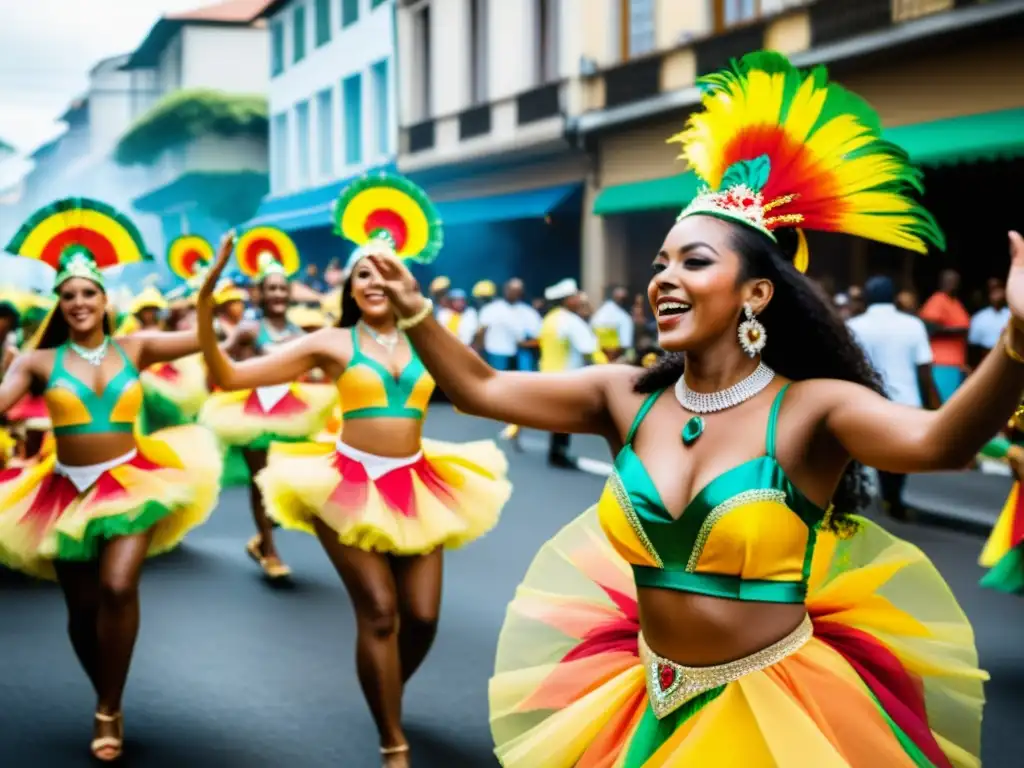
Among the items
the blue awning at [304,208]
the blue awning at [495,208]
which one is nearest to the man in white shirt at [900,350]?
the blue awning at [495,208]

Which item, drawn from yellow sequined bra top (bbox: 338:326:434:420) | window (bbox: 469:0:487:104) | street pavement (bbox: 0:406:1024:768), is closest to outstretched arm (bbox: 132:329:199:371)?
yellow sequined bra top (bbox: 338:326:434:420)

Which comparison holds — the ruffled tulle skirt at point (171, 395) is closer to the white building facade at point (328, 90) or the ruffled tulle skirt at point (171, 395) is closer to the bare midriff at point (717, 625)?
the bare midriff at point (717, 625)

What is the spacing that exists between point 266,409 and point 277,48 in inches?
1453

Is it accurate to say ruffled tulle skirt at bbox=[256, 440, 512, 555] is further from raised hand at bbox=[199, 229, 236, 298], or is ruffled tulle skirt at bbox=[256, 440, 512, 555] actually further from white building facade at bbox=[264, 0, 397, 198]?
white building facade at bbox=[264, 0, 397, 198]

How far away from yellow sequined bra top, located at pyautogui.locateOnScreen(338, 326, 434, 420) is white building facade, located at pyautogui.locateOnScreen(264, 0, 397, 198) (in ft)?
88.3

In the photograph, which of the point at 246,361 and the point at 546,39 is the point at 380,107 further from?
the point at 246,361

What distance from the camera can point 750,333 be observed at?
2.86 meters

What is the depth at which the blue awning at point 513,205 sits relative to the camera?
75.3ft

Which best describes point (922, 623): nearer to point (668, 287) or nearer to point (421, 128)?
point (668, 287)

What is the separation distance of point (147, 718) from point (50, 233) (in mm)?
2303

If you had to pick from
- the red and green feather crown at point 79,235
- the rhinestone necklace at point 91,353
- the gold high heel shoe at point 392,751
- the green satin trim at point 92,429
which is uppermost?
the red and green feather crown at point 79,235

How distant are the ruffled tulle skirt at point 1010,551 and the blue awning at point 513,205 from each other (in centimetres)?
1695

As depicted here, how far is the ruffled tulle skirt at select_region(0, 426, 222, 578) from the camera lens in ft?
17.1

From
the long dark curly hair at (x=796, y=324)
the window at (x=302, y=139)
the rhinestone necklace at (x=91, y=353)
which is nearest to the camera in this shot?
the long dark curly hair at (x=796, y=324)
